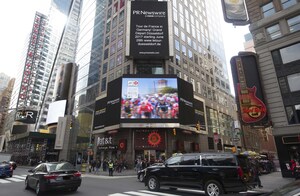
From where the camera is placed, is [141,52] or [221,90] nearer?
[141,52]

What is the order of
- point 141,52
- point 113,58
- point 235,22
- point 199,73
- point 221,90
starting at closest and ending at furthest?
point 235,22, point 141,52, point 113,58, point 199,73, point 221,90

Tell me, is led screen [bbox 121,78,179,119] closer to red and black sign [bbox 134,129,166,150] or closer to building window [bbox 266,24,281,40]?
red and black sign [bbox 134,129,166,150]

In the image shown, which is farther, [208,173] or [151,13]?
[151,13]

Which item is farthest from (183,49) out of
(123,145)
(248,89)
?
(248,89)

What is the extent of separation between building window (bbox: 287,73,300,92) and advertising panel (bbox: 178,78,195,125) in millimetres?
17247

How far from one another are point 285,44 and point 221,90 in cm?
4023

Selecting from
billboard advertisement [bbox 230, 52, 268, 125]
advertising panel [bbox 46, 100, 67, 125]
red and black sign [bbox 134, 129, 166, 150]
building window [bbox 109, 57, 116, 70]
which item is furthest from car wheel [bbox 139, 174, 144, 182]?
advertising panel [bbox 46, 100, 67, 125]

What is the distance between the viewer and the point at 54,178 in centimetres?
960

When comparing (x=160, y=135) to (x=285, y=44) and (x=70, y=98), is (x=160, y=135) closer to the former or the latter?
(x=285, y=44)

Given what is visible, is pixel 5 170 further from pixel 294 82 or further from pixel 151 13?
pixel 151 13

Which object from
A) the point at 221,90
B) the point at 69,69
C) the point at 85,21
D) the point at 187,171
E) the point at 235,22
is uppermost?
the point at 85,21

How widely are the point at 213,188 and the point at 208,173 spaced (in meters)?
0.68

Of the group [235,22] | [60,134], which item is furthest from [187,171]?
[60,134]

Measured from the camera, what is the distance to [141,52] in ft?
125
